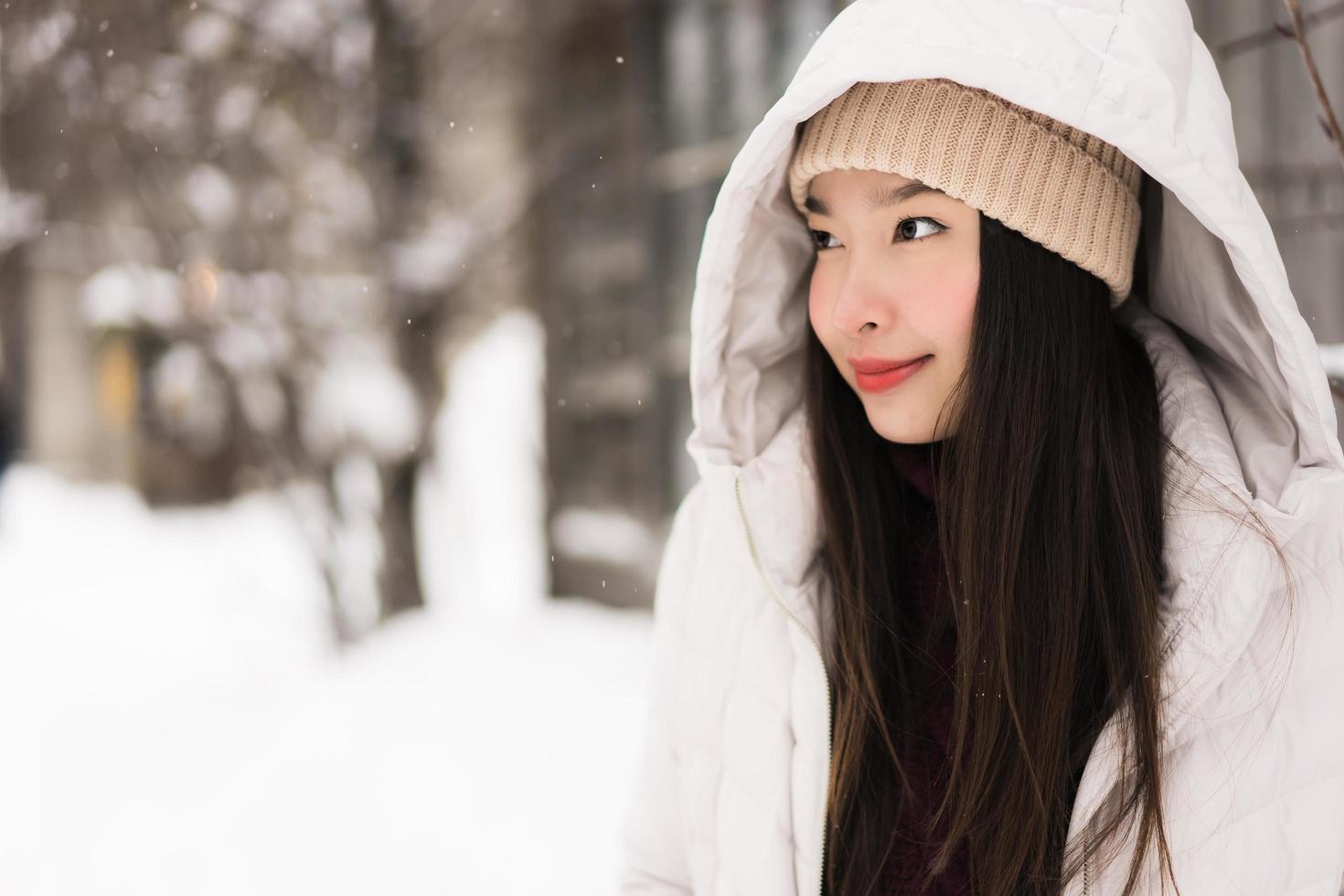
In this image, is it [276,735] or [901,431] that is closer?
[901,431]

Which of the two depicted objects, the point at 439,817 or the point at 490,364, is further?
the point at 490,364

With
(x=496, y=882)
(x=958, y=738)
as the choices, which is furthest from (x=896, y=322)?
(x=496, y=882)

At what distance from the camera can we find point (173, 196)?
3.48m

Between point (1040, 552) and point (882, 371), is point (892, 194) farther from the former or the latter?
point (1040, 552)

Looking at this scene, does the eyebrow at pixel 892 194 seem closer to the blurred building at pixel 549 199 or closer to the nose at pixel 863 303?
the nose at pixel 863 303

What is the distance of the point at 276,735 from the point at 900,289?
289 centimetres

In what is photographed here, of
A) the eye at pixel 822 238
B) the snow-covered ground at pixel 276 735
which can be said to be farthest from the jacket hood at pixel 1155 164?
the snow-covered ground at pixel 276 735

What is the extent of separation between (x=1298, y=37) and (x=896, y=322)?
619 millimetres

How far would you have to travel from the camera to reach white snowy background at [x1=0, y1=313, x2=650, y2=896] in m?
2.39

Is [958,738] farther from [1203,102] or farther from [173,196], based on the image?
[173,196]

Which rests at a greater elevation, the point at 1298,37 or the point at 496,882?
the point at 1298,37

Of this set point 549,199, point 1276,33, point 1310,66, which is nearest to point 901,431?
point 1310,66

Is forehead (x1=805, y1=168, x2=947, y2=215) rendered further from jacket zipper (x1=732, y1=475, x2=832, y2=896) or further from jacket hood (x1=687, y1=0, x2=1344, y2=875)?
jacket zipper (x1=732, y1=475, x2=832, y2=896)

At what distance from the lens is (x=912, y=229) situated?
1.13 meters
